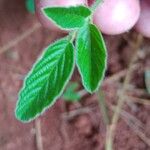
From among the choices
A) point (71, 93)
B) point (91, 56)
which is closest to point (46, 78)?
point (91, 56)

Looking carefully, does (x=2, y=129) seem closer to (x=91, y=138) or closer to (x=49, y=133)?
(x=49, y=133)

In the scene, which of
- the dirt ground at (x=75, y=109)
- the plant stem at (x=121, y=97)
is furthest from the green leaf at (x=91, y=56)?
the dirt ground at (x=75, y=109)

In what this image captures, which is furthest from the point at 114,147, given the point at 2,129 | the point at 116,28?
the point at 116,28

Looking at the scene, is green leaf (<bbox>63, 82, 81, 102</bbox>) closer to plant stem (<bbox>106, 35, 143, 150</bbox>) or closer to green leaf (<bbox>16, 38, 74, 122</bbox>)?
plant stem (<bbox>106, 35, 143, 150</bbox>)

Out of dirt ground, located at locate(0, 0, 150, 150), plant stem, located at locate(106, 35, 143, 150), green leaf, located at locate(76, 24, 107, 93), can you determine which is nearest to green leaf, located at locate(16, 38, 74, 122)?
green leaf, located at locate(76, 24, 107, 93)

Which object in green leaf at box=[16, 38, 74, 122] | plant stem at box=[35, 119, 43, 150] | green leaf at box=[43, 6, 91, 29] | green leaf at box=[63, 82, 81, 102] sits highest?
green leaf at box=[43, 6, 91, 29]

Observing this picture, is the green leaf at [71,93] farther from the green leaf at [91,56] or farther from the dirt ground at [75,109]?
the green leaf at [91,56]
